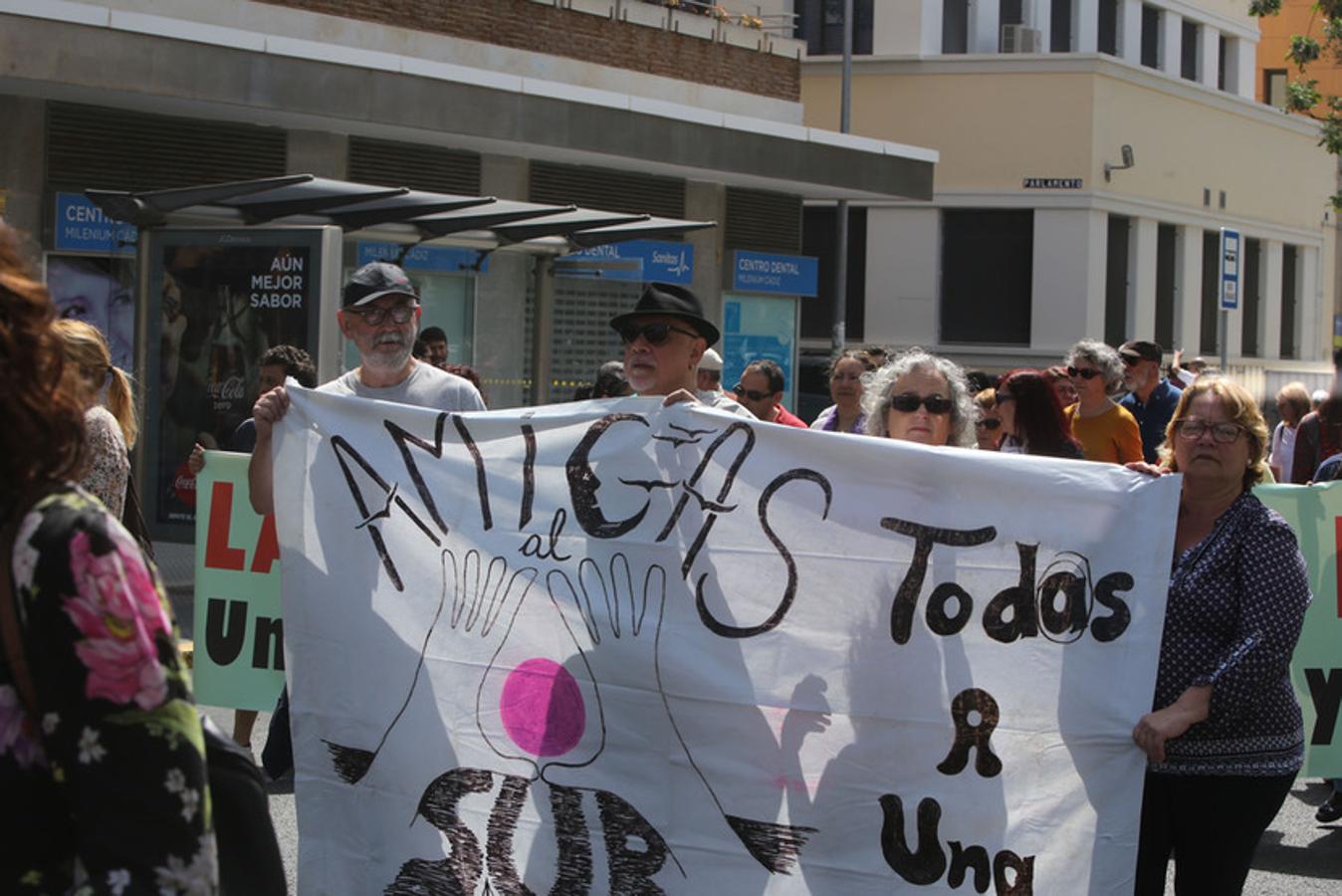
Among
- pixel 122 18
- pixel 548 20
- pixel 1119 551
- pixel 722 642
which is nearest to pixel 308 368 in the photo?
pixel 722 642

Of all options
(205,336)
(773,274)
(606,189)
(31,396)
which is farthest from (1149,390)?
(773,274)

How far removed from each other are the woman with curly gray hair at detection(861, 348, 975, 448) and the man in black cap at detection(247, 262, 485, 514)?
4.93 feet

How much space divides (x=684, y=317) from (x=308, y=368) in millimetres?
4463

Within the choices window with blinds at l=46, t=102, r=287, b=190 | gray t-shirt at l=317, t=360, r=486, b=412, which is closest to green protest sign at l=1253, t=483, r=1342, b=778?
gray t-shirt at l=317, t=360, r=486, b=412

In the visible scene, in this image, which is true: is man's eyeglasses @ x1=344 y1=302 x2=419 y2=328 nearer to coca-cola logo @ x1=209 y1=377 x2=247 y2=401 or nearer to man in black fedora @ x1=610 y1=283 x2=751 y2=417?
man in black fedora @ x1=610 y1=283 x2=751 y2=417

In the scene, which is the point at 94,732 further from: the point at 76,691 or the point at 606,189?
the point at 606,189

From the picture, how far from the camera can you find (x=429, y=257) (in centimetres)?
1883

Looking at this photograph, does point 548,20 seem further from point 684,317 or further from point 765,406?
point 684,317

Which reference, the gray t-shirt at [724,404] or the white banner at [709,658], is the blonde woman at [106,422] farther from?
the gray t-shirt at [724,404]

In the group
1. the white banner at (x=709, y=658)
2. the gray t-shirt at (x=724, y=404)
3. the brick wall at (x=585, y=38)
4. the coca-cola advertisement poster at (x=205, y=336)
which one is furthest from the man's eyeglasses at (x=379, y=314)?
the brick wall at (x=585, y=38)

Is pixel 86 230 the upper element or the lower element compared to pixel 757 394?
upper

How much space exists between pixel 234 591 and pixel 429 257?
1107 centimetres

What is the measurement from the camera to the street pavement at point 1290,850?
22.7 feet

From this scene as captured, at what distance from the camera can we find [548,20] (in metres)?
23.7
